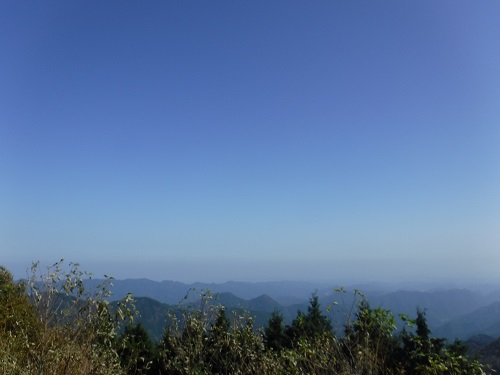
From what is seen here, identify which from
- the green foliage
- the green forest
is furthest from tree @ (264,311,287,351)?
the green foliage

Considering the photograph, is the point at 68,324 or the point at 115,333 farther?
the point at 115,333

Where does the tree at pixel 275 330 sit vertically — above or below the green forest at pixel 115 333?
below

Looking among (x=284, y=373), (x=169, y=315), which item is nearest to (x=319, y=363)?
(x=284, y=373)

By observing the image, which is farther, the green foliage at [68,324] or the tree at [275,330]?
the tree at [275,330]

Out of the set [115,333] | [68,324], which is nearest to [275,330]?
[115,333]

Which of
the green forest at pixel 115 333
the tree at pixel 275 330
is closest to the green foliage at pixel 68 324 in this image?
the green forest at pixel 115 333

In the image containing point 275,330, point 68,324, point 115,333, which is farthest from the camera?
point 275,330

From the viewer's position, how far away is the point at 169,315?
15312 mm

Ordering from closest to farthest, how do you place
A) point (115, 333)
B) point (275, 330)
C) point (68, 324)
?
point (68, 324) → point (115, 333) → point (275, 330)

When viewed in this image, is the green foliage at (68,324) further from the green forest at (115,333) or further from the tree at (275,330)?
the tree at (275,330)

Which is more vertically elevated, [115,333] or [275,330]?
[115,333]

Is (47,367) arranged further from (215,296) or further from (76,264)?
(215,296)

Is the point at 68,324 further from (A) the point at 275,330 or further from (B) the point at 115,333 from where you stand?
(A) the point at 275,330

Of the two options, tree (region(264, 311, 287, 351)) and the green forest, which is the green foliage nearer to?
the green forest
